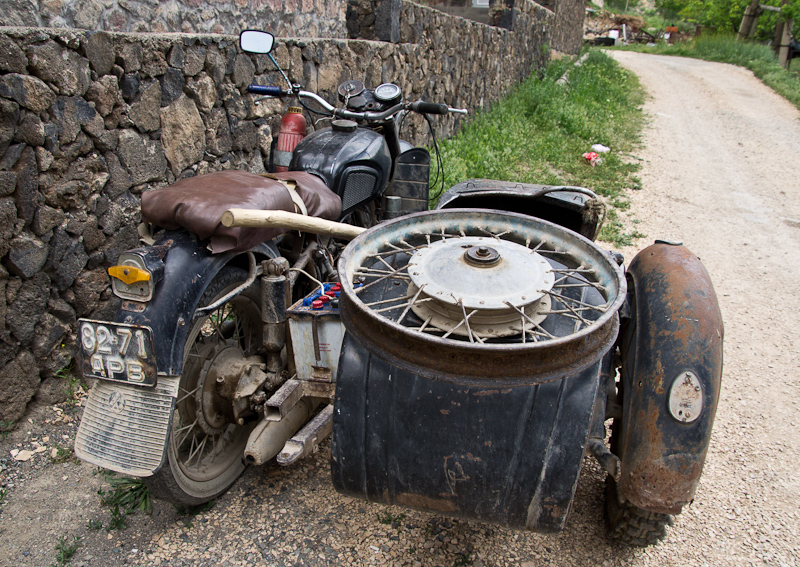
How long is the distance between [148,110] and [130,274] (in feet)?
6.14

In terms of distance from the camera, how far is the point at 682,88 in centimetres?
1533

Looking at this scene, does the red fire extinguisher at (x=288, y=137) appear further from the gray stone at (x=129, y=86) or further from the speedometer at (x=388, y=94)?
the gray stone at (x=129, y=86)

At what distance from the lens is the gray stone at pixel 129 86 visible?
3115 millimetres

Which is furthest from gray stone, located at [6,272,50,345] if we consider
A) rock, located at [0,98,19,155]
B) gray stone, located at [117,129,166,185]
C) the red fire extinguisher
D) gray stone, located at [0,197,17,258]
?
the red fire extinguisher

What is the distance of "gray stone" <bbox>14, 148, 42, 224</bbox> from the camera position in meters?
2.65

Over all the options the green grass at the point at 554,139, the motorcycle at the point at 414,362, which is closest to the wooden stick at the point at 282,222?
the motorcycle at the point at 414,362

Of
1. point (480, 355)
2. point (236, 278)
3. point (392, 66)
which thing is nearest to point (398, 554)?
point (480, 355)

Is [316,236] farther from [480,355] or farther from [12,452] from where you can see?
[12,452]

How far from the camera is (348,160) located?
113 inches

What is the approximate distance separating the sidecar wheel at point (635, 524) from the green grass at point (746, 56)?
49.1ft

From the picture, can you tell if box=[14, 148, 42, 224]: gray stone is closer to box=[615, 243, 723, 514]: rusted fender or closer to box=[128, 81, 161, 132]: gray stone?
box=[128, 81, 161, 132]: gray stone

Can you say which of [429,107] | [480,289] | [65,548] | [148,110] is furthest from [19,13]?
[480,289]

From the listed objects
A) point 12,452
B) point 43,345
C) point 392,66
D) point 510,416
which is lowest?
point 12,452

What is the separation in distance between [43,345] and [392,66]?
16.2 feet
